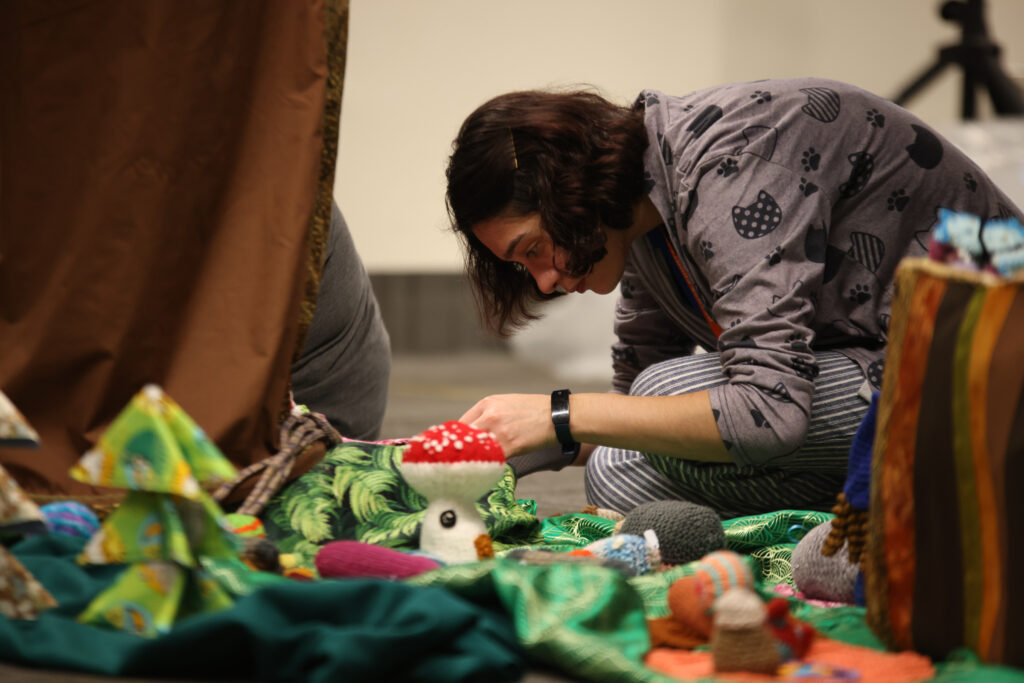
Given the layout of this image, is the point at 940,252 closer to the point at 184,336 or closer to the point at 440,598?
the point at 440,598

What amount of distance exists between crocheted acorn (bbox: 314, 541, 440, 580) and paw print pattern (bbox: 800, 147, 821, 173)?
1.93ft

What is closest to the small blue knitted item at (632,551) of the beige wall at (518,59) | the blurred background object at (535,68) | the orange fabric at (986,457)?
the orange fabric at (986,457)

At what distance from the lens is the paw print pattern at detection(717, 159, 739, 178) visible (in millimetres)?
1103

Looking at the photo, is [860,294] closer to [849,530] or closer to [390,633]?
[849,530]

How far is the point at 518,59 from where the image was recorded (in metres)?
4.08

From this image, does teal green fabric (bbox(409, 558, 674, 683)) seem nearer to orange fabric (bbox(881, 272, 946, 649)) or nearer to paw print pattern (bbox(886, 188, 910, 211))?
orange fabric (bbox(881, 272, 946, 649))

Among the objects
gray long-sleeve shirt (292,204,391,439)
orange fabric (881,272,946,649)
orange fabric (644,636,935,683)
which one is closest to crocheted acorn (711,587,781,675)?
orange fabric (644,636,935,683)

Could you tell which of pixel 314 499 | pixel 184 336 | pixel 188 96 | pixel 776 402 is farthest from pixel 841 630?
pixel 188 96

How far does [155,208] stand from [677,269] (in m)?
0.61

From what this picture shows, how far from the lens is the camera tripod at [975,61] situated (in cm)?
334

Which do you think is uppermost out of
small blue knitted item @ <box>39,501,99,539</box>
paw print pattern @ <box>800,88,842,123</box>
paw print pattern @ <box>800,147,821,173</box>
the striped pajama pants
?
paw print pattern @ <box>800,88,842,123</box>

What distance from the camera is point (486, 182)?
1.15 m

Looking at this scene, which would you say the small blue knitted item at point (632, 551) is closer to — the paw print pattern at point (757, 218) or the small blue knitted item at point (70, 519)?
the paw print pattern at point (757, 218)

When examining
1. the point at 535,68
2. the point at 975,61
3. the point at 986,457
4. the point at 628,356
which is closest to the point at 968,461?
the point at 986,457
